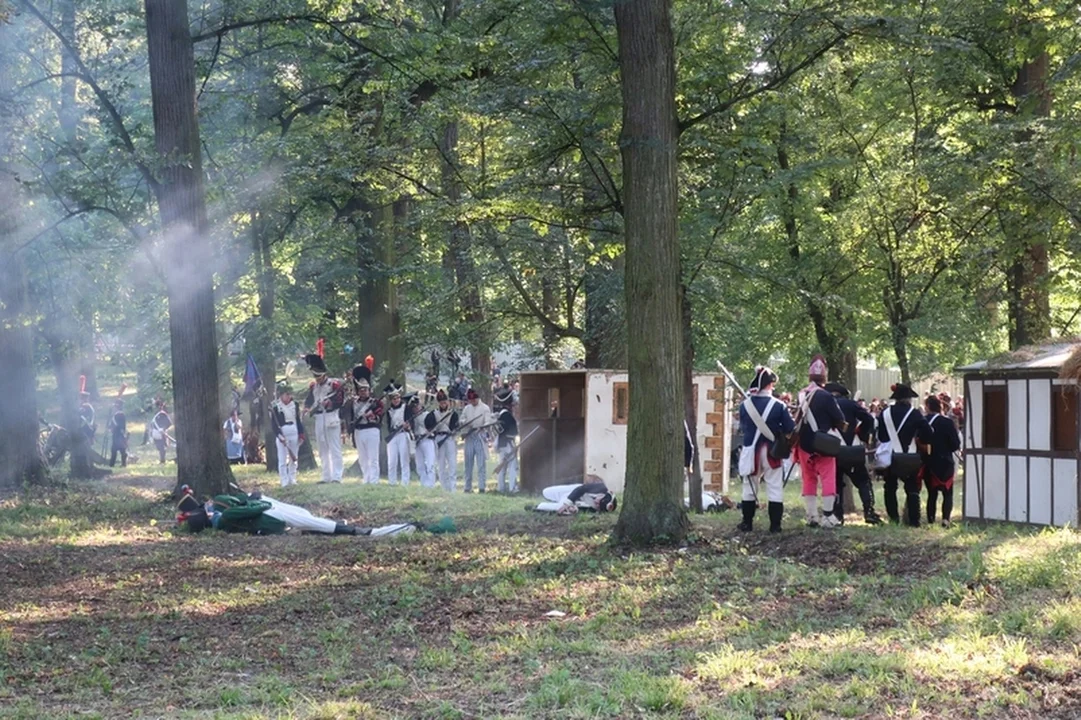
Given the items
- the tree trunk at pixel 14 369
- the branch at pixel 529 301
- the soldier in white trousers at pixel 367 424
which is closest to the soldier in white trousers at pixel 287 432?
the soldier in white trousers at pixel 367 424

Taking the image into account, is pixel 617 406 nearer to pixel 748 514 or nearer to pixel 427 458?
pixel 427 458

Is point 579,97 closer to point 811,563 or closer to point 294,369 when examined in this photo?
point 811,563

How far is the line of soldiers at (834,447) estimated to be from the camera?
1566 cm

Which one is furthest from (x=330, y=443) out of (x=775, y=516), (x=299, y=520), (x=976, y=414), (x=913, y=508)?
(x=976, y=414)

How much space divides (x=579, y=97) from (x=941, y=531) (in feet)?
22.3

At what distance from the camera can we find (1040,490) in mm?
16359

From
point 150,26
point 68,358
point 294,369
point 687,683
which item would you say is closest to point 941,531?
point 687,683

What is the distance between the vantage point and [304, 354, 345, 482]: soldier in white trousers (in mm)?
26047

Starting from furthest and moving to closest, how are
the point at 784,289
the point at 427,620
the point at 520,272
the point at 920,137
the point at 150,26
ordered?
the point at 520,272
the point at 920,137
the point at 150,26
the point at 784,289
the point at 427,620

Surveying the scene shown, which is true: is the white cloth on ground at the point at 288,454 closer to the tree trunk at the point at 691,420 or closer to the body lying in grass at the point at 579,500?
the body lying in grass at the point at 579,500

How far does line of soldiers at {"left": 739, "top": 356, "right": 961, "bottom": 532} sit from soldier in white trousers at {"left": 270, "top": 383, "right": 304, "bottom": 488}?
12.6 metres

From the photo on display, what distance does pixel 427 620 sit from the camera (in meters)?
10.6

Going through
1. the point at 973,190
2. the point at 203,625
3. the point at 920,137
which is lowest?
the point at 203,625

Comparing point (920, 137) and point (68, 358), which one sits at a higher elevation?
point (920, 137)
